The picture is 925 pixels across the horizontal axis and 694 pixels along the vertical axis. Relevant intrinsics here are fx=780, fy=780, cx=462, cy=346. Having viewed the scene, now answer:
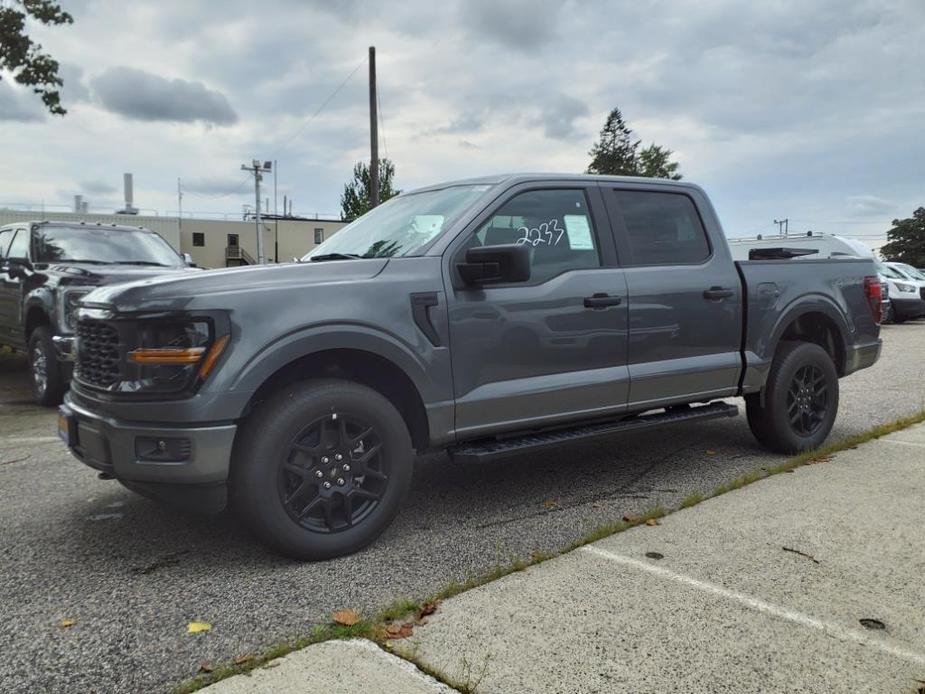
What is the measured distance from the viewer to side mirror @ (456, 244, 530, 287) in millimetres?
3703

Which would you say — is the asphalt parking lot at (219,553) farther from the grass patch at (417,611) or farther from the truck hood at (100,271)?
the truck hood at (100,271)

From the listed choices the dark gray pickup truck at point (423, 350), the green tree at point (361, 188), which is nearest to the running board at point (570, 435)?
the dark gray pickup truck at point (423, 350)

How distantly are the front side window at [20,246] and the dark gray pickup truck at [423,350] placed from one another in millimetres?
5345

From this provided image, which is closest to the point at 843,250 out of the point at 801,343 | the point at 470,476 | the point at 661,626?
the point at 801,343

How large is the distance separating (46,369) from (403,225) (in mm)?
4973

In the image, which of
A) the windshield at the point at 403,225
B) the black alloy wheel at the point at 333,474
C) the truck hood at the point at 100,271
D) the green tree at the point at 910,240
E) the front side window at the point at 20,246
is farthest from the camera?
the green tree at the point at 910,240

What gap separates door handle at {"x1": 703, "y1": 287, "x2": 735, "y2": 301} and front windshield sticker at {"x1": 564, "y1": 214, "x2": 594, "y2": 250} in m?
0.90

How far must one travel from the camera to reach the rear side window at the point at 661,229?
15.6 feet

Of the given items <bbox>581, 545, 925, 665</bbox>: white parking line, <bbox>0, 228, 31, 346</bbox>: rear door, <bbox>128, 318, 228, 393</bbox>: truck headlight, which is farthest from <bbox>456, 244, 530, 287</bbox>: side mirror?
<bbox>0, 228, 31, 346</bbox>: rear door

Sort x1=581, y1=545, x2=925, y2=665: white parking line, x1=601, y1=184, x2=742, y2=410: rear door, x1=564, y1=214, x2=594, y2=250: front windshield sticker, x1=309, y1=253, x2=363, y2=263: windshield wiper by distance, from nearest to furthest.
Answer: x1=581, y1=545, x2=925, y2=665: white parking line → x1=309, y1=253, x2=363, y2=263: windshield wiper → x1=564, y1=214, x2=594, y2=250: front windshield sticker → x1=601, y1=184, x2=742, y2=410: rear door

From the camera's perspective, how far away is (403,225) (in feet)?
14.5

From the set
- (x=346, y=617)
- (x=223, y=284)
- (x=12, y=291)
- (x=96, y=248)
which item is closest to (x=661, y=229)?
(x=223, y=284)

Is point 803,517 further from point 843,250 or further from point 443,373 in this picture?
A: point 843,250

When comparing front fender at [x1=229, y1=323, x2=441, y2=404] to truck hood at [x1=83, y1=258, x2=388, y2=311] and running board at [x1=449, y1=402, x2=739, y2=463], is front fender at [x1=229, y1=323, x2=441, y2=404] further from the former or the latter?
running board at [x1=449, y1=402, x2=739, y2=463]
